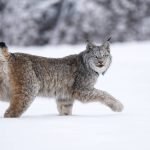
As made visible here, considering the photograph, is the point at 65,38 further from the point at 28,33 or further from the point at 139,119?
the point at 139,119

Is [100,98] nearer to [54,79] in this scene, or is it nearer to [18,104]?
[54,79]

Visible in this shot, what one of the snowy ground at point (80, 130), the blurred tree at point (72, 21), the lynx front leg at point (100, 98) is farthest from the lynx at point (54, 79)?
the blurred tree at point (72, 21)

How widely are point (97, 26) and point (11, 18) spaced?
299 cm

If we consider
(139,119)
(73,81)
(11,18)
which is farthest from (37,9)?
(139,119)

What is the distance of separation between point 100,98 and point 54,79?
0.65m

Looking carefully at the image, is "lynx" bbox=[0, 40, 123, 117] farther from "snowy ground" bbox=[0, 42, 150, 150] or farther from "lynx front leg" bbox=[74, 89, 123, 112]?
"snowy ground" bbox=[0, 42, 150, 150]

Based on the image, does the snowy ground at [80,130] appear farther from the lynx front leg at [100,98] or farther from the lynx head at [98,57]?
the lynx head at [98,57]

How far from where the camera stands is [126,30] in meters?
19.5

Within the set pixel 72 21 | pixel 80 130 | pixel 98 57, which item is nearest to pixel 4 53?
pixel 98 57

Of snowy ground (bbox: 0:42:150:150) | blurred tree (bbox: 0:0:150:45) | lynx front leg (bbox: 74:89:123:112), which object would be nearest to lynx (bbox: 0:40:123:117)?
lynx front leg (bbox: 74:89:123:112)

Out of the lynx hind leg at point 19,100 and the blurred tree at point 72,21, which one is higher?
the blurred tree at point 72,21

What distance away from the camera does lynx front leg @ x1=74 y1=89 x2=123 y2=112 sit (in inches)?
298

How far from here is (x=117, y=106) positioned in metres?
7.59

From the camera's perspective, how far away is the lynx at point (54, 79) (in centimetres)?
705
